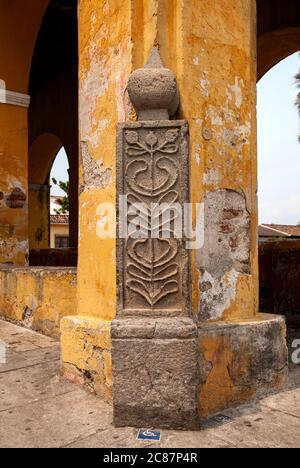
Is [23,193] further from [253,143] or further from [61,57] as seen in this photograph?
[61,57]

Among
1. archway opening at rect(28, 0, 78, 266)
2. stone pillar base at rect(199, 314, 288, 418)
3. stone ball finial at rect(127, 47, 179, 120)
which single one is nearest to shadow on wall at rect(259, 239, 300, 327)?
stone pillar base at rect(199, 314, 288, 418)

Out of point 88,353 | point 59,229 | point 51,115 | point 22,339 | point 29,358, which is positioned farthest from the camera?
point 59,229

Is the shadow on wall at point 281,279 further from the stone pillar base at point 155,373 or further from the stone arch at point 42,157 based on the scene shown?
the stone arch at point 42,157

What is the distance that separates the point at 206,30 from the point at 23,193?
3883 millimetres

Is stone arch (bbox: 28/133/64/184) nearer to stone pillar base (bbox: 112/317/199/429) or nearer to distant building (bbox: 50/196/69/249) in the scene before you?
stone pillar base (bbox: 112/317/199/429)

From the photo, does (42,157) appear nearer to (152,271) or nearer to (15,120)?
(15,120)

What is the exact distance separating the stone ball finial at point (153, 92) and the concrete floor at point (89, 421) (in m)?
1.53

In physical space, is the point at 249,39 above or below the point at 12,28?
below

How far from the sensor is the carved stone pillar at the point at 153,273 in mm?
2055

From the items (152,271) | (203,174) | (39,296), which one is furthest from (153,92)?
(39,296)

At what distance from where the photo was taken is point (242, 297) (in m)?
2.48

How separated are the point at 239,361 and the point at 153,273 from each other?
0.71 metres

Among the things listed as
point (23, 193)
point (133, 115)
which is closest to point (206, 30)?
point (133, 115)

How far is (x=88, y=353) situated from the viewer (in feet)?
8.29
